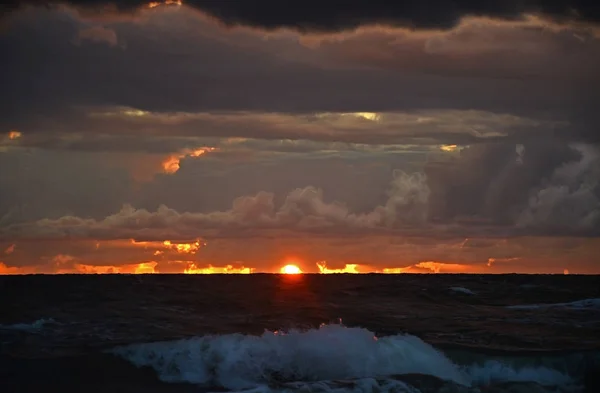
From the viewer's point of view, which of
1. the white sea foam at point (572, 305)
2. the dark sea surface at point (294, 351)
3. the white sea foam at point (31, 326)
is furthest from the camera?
the white sea foam at point (572, 305)

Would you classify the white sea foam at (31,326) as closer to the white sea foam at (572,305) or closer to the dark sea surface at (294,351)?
the dark sea surface at (294,351)

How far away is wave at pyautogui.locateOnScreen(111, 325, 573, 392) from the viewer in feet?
96.8

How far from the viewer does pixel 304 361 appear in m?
30.9

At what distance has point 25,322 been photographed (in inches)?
1722

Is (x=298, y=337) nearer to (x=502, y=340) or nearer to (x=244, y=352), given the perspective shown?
(x=244, y=352)

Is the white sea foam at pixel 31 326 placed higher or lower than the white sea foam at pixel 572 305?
lower

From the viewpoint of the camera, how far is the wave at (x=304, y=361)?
29.5 metres

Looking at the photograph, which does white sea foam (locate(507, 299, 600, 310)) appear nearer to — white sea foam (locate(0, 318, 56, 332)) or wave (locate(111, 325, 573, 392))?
wave (locate(111, 325, 573, 392))

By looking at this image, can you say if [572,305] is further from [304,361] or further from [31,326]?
[31,326]

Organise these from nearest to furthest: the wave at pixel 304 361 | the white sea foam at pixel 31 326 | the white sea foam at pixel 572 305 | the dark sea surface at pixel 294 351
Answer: the dark sea surface at pixel 294 351 → the wave at pixel 304 361 → the white sea foam at pixel 31 326 → the white sea foam at pixel 572 305

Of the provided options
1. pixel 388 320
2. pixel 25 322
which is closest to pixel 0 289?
pixel 25 322

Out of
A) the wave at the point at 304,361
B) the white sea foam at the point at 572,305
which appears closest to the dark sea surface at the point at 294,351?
the wave at the point at 304,361

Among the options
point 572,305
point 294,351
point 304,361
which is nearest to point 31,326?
point 294,351

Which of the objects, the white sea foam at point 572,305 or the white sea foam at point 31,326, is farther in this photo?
the white sea foam at point 572,305
